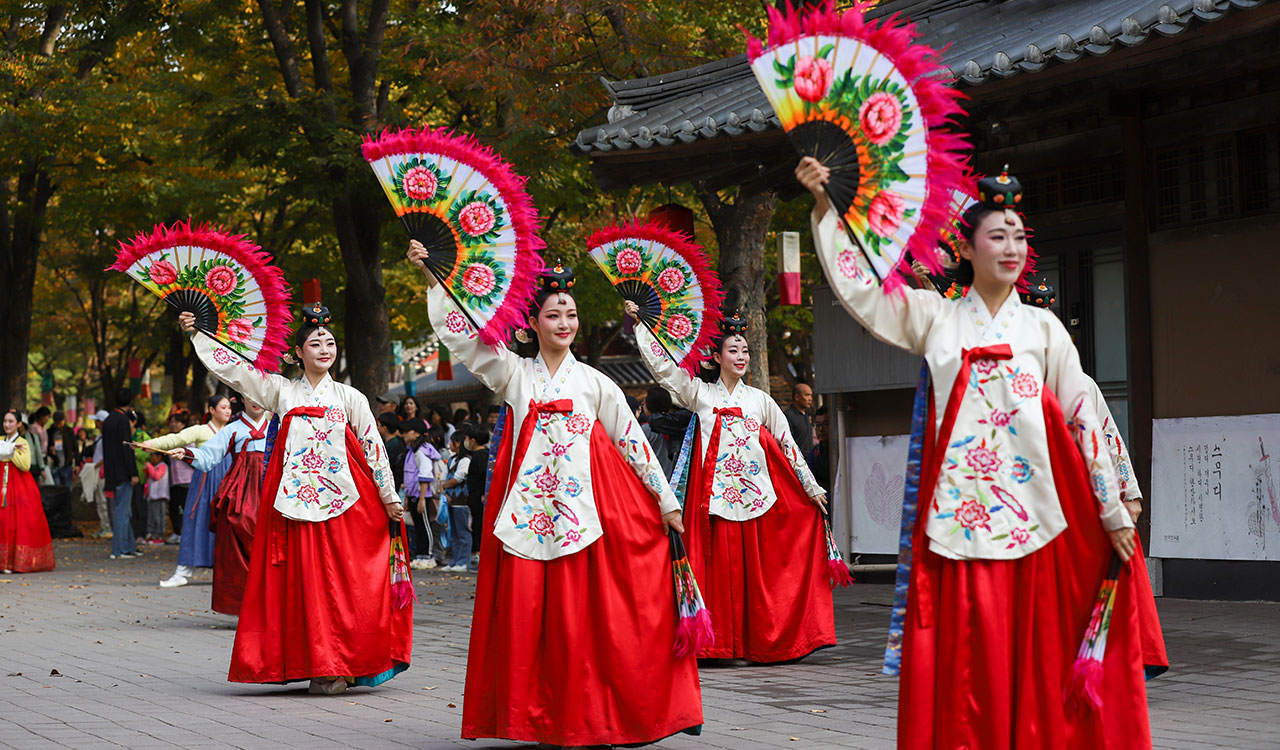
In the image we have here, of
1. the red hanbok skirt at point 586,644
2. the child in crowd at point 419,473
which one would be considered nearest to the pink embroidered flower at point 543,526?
the red hanbok skirt at point 586,644

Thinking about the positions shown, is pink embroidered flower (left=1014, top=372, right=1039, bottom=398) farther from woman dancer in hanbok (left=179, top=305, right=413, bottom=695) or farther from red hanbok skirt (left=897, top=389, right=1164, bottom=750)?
woman dancer in hanbok (left=179, top=305, right=413, bottom=695)

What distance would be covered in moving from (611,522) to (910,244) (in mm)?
1860

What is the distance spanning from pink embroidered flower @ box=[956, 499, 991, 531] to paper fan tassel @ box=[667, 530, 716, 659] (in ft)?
4.91

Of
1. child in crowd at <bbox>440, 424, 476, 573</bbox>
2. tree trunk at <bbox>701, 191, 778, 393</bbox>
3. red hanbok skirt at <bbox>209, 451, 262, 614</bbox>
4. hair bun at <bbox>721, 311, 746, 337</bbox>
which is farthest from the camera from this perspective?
tree trunk at <bbox>701, 191, 778, 393</bbox>

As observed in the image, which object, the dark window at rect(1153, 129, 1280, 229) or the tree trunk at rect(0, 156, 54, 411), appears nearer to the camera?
the dark window at rect(1153, 129, 1280, 229)

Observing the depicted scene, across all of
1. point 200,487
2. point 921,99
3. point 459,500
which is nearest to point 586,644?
point 921,99

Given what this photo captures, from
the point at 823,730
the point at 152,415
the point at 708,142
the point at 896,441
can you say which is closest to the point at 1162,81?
the point at 708,142

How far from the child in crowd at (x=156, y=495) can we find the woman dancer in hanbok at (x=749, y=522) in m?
10.7

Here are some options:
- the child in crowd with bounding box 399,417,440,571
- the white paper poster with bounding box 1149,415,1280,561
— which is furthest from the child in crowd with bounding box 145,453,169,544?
the white paper poster with bounding box 1149,415,1280,561

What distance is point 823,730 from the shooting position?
600 cm

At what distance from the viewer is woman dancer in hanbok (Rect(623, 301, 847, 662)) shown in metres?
8.21

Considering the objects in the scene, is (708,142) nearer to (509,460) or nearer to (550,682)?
(509,460)

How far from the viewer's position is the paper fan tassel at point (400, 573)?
7344 millimetres

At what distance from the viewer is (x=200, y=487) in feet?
40.2
